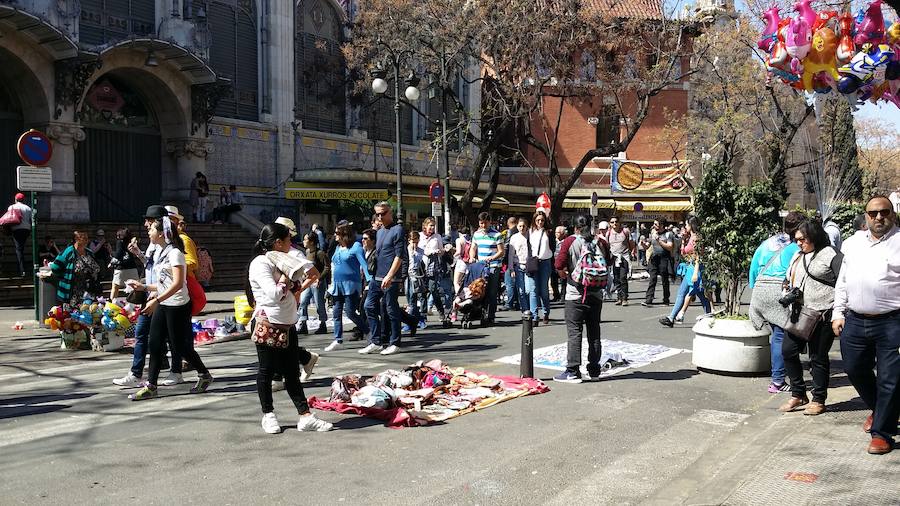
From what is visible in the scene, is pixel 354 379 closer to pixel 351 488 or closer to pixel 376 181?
pixel 351 488

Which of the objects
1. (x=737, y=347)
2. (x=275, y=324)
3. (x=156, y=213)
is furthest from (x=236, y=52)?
(x=275, y=324)

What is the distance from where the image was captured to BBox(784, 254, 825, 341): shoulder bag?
6934 millimetres

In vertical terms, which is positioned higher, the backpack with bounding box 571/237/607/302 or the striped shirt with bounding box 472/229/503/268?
the striped shirt with bounding box 472/229/503/268

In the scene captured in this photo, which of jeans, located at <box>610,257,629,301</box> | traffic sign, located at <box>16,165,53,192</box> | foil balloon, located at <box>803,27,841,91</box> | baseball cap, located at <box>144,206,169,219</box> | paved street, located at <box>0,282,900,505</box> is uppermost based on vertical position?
foil balloon, located at <box>803,27,841,91</box>

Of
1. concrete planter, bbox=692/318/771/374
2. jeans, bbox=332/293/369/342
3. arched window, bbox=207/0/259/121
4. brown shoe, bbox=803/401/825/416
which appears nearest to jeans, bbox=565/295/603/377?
concrete planter, bbox=692/318/771/374

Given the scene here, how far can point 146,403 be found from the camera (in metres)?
7.61

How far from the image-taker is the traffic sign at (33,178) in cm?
1327

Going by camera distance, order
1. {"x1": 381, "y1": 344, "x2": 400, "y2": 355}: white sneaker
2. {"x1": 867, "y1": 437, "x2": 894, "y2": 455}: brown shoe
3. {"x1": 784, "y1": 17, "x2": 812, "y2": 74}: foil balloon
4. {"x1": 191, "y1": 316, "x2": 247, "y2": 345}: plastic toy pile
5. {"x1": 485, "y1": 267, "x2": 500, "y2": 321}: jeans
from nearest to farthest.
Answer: {"x1": 867, "y1": 437, "x2": 894, "y2": 455}: brown shoe → {"x1": 784, "y1": 17, "x2": 812, "y2": 74}: foil balloon → {"x1": 381, "y1": 344, "x2": 400, "y2": 355}: white sneaker → {"x1": 191, "y1": 316, "x2": 247, "y2": 345}: plastic toy pile → {"x1": 485, "y1": 267, "x2": 500, "y2": 321}: jeans

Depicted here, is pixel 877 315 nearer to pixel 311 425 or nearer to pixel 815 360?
pixel 815 360

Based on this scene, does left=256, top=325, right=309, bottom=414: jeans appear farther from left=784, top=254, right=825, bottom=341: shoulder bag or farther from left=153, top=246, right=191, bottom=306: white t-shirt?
left=784, top=254, right=825, bottom=341: shoulder bag

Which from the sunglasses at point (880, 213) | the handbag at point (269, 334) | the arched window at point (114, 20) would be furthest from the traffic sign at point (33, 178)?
the sunglasses at point (880, 213)

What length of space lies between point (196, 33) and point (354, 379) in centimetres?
1986

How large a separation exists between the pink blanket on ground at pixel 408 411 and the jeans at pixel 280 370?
0.68 meters

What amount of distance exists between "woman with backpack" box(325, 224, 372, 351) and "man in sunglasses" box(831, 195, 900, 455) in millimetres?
6615
